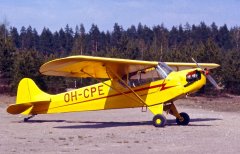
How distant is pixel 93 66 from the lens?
60.1 feet

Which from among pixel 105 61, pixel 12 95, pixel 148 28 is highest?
pixel 148 28

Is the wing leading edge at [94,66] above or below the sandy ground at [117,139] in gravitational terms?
above

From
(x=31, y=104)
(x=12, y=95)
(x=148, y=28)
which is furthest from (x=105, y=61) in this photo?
(x=148, y=28)

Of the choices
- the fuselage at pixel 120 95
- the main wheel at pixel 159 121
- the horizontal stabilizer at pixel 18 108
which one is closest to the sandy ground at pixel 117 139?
the main wheel at pixel 159 121

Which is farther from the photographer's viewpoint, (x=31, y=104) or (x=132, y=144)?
(x=31, y=104)

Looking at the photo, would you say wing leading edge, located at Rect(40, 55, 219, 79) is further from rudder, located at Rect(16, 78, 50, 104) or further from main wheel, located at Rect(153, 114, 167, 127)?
main wheel, located at Rect(153, 114, 167, 127)

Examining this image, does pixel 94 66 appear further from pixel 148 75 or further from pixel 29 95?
pixel 29 95

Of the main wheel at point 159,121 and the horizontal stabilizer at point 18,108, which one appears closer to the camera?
the main wheel at point 159,121

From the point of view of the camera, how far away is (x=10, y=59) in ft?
160

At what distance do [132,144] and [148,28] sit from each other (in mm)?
150242

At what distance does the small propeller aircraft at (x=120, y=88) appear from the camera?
55.8 feet

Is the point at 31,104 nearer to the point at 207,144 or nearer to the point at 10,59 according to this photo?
the point at 207,144

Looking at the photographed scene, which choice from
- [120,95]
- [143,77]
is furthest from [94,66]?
[143,77]

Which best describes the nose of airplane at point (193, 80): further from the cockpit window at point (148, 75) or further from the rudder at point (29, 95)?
the rudder at point (29, 95)
